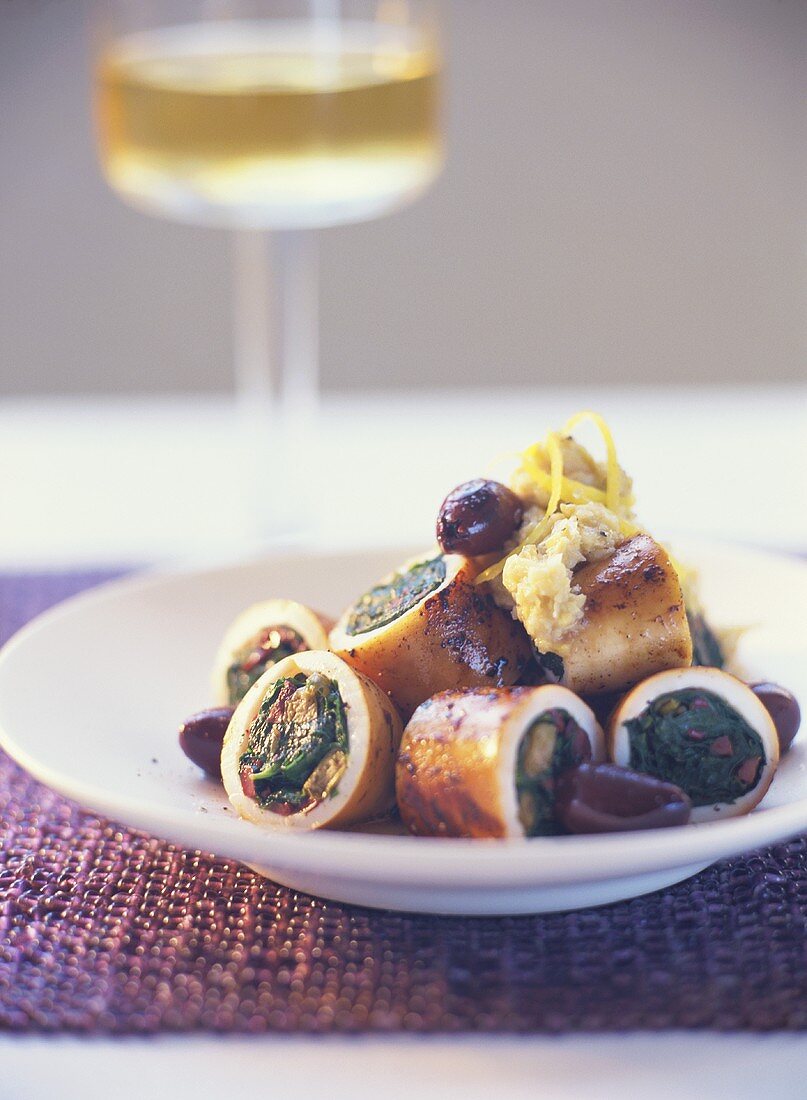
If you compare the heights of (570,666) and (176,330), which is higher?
(570,666)

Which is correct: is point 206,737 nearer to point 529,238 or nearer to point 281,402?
point 281,402

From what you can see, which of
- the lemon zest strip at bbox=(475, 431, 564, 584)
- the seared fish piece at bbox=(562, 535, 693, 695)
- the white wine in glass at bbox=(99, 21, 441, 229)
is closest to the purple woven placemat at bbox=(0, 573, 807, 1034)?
the seared fish piece at bbox=(562, 535, 693, 695)

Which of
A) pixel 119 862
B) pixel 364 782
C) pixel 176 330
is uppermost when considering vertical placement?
pixel 364 782

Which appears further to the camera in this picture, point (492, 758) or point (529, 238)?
point (529, 238)

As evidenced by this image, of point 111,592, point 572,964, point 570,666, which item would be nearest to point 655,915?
point 572,964

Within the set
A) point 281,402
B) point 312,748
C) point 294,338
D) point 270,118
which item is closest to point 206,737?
point 312,748

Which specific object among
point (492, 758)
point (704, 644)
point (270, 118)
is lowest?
point (704, 644)

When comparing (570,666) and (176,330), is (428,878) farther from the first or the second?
(176,330)
